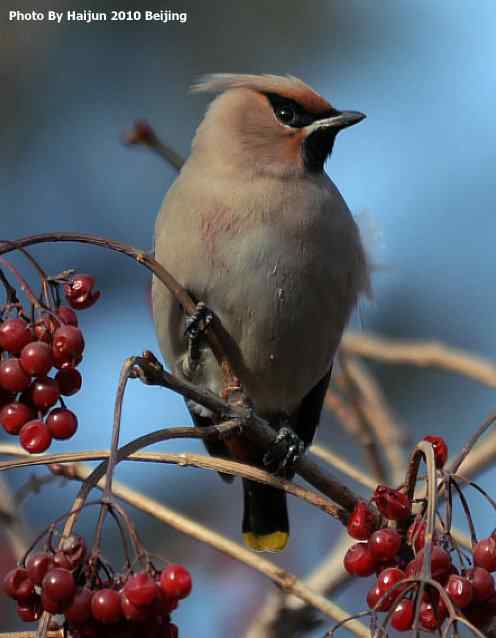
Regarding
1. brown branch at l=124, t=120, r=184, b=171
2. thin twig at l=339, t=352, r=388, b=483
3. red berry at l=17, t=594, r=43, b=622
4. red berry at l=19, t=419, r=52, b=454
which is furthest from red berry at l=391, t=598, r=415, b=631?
brown branch at l=124, t=120, r=184, b=171

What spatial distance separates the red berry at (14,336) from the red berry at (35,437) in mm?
139

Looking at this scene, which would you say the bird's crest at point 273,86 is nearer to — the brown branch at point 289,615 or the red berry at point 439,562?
the brown branch at point 289,615

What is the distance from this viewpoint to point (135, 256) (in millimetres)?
2367

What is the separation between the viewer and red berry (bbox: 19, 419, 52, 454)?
2186 mm

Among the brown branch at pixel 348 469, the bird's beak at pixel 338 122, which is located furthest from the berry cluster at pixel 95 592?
the bird's beak at pixel 338 122

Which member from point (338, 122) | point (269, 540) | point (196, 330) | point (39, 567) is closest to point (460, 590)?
point (39, 567)

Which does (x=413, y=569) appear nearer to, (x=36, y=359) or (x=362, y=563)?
(x=362, y=563)

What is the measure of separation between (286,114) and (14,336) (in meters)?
2.22

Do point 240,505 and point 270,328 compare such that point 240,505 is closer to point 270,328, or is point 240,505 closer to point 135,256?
point 270,328

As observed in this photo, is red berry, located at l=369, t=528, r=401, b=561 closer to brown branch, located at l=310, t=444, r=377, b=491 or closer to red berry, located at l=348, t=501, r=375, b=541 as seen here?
red berry, located at l=348, t=501, r=375, b=541

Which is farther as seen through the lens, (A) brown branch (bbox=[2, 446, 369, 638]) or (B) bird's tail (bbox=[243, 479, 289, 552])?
(B) bird's tail (bbox=[243, 479, 289, 552])

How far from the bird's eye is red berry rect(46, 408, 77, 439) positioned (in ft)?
7.23

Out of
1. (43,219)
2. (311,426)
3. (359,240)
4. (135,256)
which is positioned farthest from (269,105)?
(43,219)

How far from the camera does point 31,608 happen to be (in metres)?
2.00
